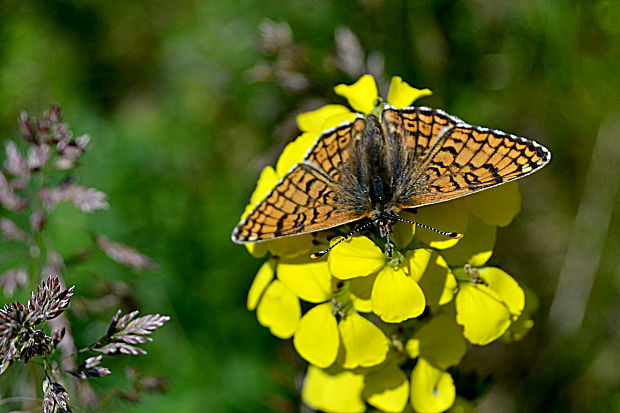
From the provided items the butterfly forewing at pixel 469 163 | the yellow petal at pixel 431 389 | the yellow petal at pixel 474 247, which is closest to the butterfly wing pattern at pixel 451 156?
the butterfly forewing at pixel 469 163

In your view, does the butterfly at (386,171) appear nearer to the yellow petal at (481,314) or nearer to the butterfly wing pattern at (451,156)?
the butterfly wing pattern at (451,156)

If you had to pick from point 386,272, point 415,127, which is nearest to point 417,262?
point 386,272

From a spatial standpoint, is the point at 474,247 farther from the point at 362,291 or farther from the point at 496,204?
the point at 362,291

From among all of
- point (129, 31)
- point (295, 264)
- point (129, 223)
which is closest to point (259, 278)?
point (295, 264)

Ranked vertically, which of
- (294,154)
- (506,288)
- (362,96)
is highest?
(362,96)

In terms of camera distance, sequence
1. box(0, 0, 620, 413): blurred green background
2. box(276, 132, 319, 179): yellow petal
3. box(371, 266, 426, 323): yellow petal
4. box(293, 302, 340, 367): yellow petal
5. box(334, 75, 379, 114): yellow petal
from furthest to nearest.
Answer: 1. box(0, 0, 620, 413): blurred green background
2. box(334, 75, 379, 114): yellow petal
3. box(276, 132, 319, 179): yellow petal
4. box(293, 302, 340, 367): yellow petal
5. box(371, 266, 426, 323): yellow petal

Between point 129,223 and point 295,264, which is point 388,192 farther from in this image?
point 129,223

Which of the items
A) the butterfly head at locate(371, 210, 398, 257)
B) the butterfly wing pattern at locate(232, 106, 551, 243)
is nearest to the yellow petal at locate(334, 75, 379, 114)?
the butterfly wing pattern at locate(232, 106, 551, 243)

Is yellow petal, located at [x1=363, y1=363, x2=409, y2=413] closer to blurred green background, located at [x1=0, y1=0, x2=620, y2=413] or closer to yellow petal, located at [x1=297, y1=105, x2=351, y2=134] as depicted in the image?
yellow petal, located at [x1=297, y1=105, x2=351, y2=134]
